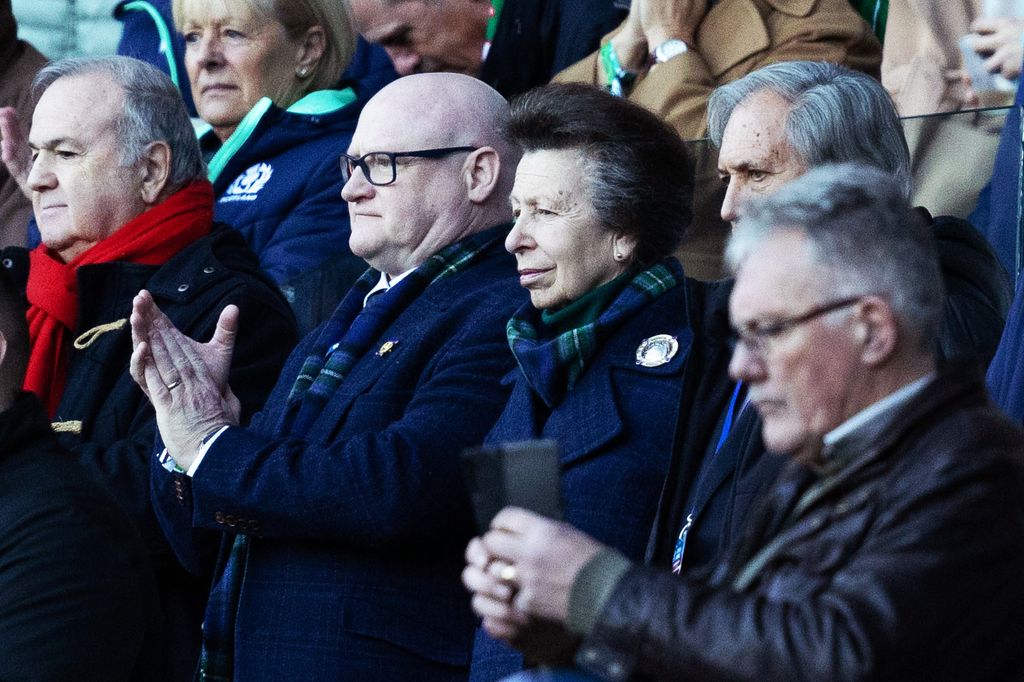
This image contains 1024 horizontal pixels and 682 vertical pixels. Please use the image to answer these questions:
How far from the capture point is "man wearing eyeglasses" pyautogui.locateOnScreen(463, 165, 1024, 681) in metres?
2.31

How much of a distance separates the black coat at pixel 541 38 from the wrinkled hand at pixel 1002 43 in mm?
1890

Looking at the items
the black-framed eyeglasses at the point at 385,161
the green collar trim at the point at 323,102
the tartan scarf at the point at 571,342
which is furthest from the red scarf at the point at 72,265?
the tartan scarf at the point at 571,342

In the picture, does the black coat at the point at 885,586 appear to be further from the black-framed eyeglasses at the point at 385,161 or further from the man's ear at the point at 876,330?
the black-framed eyeglasses at the point at 385,161

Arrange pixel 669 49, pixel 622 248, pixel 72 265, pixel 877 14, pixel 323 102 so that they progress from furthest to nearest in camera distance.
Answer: pixel 877 14, pixel 323 102, pixel 669 49, pixel 72 265, pixel 622 248

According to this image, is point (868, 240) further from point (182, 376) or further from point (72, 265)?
point (72, 265)

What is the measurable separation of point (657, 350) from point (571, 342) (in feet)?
0.57

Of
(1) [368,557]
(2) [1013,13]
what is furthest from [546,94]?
(2) [1013,13]

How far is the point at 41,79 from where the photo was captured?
5441mm

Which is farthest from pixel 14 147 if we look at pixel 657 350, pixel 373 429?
pixel 657 350

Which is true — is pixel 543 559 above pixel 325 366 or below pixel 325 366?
above

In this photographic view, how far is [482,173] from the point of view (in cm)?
443

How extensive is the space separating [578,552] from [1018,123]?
2.63 metres

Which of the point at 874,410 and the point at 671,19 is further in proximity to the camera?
the point at 671,19

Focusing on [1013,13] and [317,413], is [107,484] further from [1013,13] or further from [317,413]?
[1013,13]
